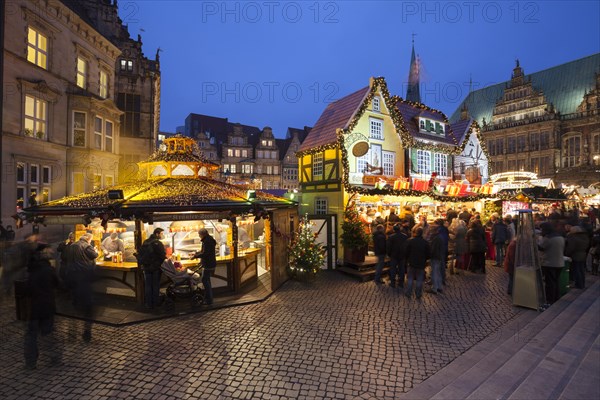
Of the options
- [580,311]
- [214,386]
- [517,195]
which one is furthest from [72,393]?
[517,195]

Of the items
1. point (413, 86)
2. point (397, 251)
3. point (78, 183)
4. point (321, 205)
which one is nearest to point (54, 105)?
point (78, 183)

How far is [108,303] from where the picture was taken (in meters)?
8.35

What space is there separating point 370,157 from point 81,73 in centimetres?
1791

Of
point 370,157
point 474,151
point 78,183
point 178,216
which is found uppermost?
point 474,151

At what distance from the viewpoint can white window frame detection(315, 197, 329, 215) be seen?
15457 mm

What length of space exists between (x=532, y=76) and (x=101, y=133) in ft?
189

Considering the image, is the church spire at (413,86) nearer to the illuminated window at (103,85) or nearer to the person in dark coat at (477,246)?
the person in dark coat at (477,246)

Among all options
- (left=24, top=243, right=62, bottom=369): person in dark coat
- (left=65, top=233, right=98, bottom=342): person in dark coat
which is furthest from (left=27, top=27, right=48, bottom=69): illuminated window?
(left=24, top=243, right=62, bottom=369): person in dark coat

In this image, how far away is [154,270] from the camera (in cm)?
766

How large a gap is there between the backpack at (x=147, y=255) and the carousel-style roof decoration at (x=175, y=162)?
4015mm

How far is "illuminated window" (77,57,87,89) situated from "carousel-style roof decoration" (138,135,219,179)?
11.5 metres

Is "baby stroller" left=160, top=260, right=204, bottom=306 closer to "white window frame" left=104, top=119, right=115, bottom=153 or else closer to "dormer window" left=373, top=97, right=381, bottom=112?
"dormer window" left=373, top=97, right=381, bottom=112

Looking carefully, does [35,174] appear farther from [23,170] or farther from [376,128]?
[376,128]

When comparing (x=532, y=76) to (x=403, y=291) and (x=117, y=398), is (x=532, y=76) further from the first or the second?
(x=117, y=398)
